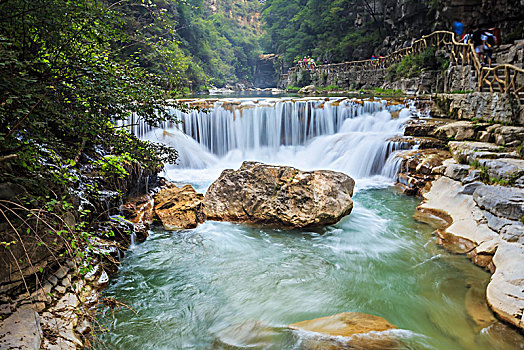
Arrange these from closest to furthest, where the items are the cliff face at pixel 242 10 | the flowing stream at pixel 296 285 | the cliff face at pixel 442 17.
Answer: the flowing stream at pixel 296 285 → the cliff face at pixel 442 17 → the cliff face at pixel 242 10

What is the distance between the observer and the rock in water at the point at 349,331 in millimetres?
2889

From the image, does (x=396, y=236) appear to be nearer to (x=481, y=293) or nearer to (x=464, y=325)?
(x=481, y=293)

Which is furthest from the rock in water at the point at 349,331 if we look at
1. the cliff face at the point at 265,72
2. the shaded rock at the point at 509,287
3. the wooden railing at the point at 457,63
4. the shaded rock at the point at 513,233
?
the cliff face at the point at 265,72

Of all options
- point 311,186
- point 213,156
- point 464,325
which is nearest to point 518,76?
point 311,186

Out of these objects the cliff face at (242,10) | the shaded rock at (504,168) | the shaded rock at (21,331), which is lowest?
the shaded rock at (21,331)

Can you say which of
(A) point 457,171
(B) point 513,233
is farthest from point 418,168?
(B) point 513,233

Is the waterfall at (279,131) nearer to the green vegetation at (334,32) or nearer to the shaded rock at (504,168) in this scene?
the shaded rock at (504,168)

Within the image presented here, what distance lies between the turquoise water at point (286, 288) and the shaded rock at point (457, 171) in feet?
5.32

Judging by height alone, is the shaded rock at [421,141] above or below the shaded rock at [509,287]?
above

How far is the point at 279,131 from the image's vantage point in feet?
42.7

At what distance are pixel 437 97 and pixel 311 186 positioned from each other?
27.9 ft

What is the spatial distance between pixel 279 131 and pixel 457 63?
26.0 feet

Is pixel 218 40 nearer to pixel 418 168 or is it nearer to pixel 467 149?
pixel 418 168

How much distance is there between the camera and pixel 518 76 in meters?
7.78
